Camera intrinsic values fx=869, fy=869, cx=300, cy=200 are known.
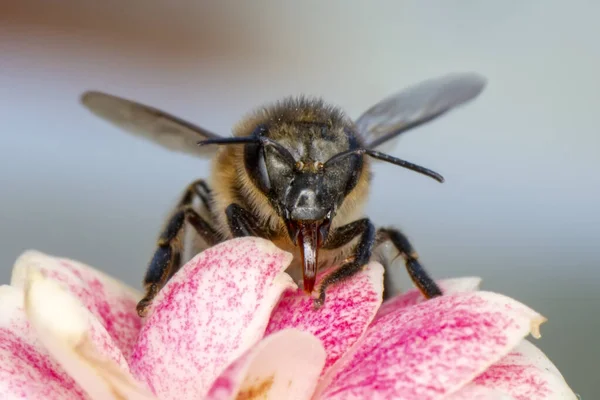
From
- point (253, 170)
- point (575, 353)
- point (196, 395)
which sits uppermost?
point (253, 170)

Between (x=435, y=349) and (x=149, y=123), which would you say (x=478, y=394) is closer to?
(x=435, y=349)

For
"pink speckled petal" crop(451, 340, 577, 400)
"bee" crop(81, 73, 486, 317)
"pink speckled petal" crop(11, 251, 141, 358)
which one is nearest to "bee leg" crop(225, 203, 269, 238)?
"bee" crop(81, 73, 486, 317)

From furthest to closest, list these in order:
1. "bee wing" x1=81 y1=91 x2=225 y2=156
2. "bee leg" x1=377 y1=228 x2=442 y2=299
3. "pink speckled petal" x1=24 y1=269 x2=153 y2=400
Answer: "bee wing" x1=81 y1=91 x2=225 y2=156
"bee leg" x1=377 y1=228 x2=442 y2=299
"pink speckled petal" x1=24 y1=269 x2=153 y2=400

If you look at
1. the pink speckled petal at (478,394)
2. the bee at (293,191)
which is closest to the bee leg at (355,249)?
the bee at (293,191)

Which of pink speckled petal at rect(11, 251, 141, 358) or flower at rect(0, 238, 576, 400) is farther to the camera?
pink speckled petal at rect(11, 251, 141, 358)

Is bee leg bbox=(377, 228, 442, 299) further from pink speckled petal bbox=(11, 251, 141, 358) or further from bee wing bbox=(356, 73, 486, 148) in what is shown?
pink speckled petal bbox=(11, 251, 141, 358)

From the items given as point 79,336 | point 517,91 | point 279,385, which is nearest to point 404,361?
point 279,385

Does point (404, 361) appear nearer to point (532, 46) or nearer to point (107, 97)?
point (107, 97)
